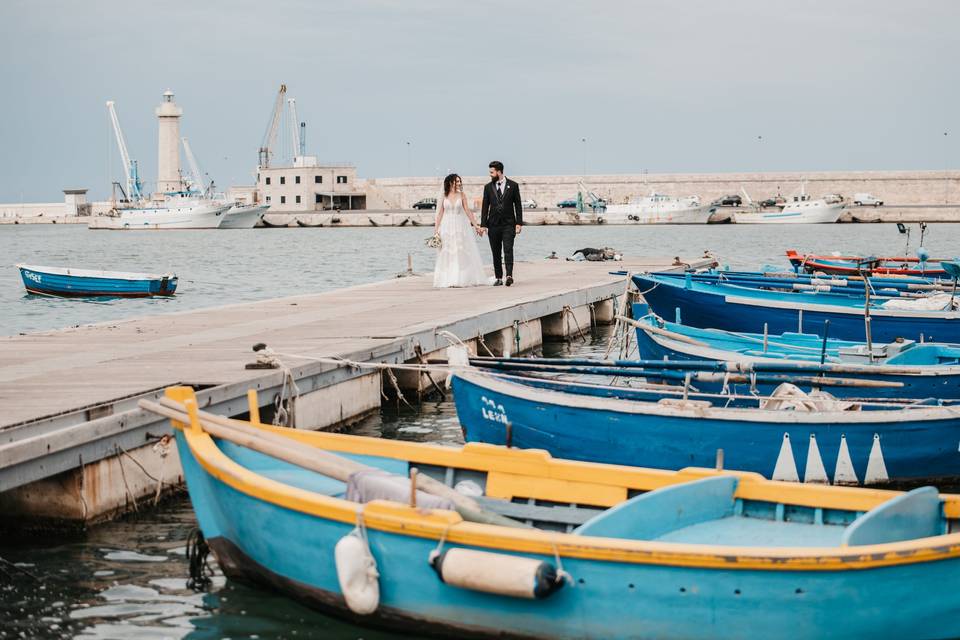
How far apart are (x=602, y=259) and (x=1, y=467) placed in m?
22.2

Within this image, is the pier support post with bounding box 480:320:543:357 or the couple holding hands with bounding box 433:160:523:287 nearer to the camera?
the pier support post with bounding box 480:320:543:357

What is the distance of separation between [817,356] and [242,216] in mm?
93831

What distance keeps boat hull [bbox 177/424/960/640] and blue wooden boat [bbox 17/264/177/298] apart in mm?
23769

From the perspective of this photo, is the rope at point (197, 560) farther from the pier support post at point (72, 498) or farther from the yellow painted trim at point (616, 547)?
the yellow painted trim at point (616, 547)

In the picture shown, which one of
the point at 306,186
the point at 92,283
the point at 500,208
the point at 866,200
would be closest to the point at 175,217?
the point at 306,186

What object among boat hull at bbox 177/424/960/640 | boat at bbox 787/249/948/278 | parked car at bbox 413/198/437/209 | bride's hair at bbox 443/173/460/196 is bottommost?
boat hull at bbox 177/424/960/640

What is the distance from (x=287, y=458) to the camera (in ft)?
21.2

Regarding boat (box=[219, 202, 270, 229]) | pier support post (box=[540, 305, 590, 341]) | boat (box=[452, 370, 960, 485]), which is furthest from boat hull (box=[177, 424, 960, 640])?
boat (box=[219, 202, 270, 229])

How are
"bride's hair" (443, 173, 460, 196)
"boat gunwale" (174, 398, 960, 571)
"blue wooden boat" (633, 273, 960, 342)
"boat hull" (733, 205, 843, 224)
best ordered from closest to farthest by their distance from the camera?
"boat gunwale" (174, 398, 960, 571) < "blue wooden boat" (633, 273, 960, 342) < "bride's hair" (443, 173, 460, 196) < "boat hull" (733, 205, 843, 224)

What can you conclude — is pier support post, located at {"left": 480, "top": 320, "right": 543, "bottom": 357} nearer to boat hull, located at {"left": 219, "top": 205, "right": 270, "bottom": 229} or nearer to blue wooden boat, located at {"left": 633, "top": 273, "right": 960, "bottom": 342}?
blue wooden boat, located at {"left": 633, "top": 273, "right": 960, "bottom": 342}

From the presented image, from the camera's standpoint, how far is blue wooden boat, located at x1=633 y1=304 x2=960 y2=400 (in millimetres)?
9656

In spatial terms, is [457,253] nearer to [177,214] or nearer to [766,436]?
[766,436]

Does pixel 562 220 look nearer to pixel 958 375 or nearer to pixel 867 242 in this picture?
pixel 867 242

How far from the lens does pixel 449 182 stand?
1758 cm
